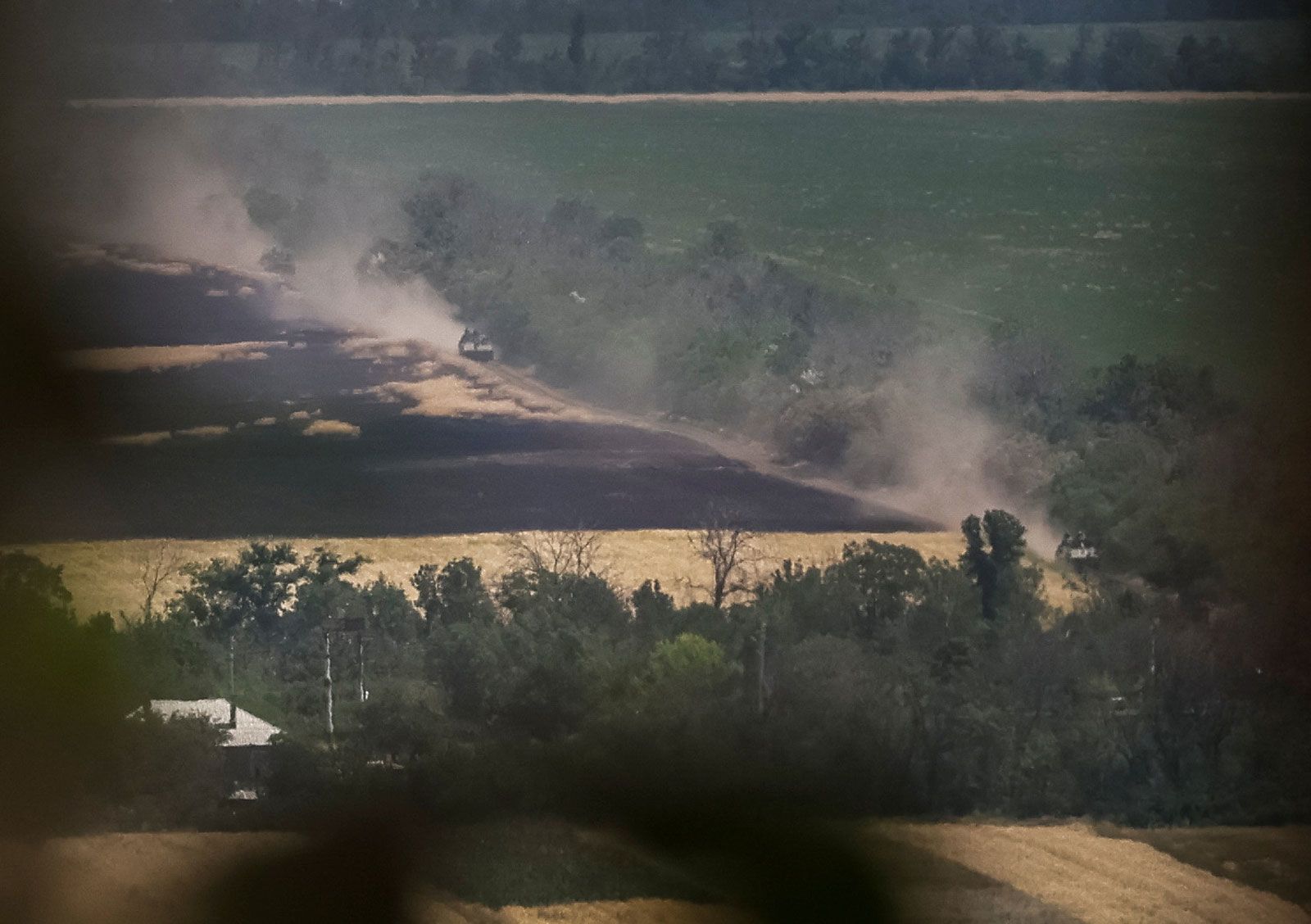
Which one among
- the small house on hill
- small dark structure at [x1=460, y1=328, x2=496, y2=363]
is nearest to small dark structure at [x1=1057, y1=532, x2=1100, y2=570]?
small dark structure at [x1=460, y1=328, x2=496, y2=363]

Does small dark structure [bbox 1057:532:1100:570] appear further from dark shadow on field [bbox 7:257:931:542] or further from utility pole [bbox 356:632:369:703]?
utility pole [bbox 356:632:369:703]

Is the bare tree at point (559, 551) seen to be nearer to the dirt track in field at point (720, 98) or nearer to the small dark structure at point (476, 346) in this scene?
the small dark structure at point (476, 346)

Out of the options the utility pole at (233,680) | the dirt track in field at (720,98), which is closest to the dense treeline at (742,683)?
the utility pole at (233,680)

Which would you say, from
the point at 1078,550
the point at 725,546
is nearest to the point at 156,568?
the point at 725,546

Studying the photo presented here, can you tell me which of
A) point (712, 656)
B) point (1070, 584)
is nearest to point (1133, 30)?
point (1070, 584)

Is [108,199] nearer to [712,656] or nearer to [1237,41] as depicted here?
[712,656]

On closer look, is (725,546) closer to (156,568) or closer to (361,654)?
(361,654)
